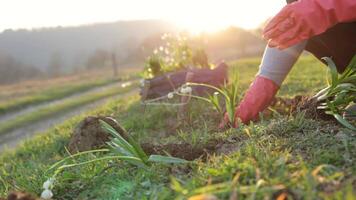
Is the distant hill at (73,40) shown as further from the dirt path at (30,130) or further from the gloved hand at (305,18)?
the gloved hand at (305,18)

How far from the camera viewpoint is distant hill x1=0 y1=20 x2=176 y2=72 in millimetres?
72188

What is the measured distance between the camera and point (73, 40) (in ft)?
261

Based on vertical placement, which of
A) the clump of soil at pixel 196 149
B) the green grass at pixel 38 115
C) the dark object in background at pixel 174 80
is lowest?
the green grass at pixel 38 115

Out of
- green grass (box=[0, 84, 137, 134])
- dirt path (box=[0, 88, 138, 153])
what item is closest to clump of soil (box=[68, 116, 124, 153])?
dirt path (box=[0, 88, 138, 153])

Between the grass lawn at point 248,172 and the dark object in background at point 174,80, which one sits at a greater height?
the grass lawn at point 248,172

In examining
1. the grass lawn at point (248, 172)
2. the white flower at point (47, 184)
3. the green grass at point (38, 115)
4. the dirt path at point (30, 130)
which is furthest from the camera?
the green grass at point (38, 115)

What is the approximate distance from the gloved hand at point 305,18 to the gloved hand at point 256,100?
0.67 m

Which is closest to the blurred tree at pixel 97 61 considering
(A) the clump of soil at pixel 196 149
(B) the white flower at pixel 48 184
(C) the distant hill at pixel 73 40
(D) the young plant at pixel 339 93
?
(C) the distant hill at pixel 73 40

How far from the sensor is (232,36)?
123 feet

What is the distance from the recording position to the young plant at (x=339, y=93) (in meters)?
2.97

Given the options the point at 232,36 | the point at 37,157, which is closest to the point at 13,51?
the point at 232,36

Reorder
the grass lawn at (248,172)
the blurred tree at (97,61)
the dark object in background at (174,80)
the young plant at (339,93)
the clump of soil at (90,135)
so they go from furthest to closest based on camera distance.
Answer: the blurred tree at (97,61) < the dark object in background at (174,80) < the clump of soil at (90,135) < the young plant at (339,93) < the grass lawn at (248,172)

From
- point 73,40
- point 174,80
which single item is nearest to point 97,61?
point 73,40

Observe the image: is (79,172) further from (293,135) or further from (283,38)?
(283,38)
